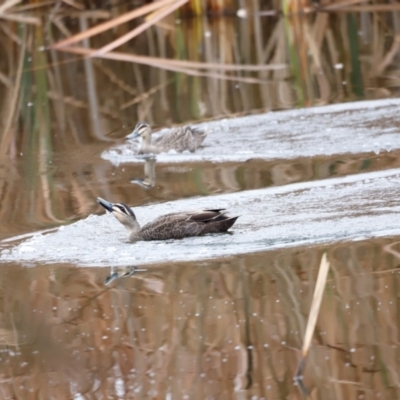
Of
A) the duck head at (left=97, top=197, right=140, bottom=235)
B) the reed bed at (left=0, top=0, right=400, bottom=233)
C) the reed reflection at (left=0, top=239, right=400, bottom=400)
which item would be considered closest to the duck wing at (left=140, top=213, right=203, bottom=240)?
the duck head at (left=97, top=197, right=140, bottom=235)

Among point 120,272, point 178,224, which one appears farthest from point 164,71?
point 120,272

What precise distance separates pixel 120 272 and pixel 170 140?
3914 mm

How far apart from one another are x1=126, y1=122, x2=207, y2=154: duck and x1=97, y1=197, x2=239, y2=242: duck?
9.11 ft

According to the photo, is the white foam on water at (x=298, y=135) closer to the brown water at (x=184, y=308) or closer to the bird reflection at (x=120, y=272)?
the brown water at (x=184, y=308)

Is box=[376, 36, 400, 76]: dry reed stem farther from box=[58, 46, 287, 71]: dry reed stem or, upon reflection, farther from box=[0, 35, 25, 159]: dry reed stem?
box=[0, 35, 25, 159]: dry reed stem

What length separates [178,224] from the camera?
7.75 metres

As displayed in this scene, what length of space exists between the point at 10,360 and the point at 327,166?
432 centimetres

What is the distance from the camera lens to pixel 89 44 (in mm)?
19141

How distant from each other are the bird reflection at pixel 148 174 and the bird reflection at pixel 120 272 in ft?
7.72

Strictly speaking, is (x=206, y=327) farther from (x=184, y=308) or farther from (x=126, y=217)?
(x=126, y=217)

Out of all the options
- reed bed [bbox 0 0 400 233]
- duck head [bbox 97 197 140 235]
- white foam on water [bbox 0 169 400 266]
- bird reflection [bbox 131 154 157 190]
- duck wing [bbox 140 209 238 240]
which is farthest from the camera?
reed bed [bbox 0 0 400 233]

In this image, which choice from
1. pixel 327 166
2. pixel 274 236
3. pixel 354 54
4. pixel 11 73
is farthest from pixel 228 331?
pixel 11 73

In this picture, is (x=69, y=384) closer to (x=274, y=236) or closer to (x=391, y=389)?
(x=391, y=389)

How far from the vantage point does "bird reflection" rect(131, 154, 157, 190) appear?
31.5 ft
